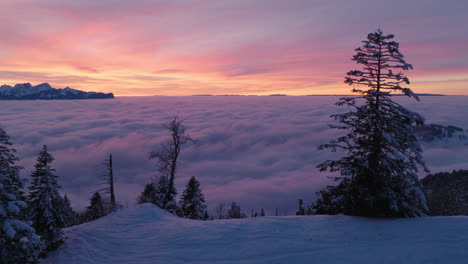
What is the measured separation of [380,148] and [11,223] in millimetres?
14183

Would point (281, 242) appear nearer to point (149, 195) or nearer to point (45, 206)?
point (45, 206)

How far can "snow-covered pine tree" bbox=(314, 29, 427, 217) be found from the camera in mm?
11164

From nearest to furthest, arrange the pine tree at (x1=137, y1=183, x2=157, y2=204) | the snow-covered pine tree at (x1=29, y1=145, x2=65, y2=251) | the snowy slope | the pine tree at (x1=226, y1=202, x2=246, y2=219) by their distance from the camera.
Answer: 1. the snowy slope
2. the snow-covered pine tree at (x1=29, y1=145, x2=65, y2=251)
3. the pine tree at (x1=137, y1=183, x2=157, y2=204)
4. the pine tree at (x1=226, y1=202, x2=246, y2=219)

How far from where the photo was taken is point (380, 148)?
38.8 ft

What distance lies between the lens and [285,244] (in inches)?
383

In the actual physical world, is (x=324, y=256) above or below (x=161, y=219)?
above

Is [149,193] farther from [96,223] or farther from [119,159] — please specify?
[119,159]

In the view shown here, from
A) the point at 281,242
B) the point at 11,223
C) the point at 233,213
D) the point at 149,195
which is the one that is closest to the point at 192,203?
the point at 149,195

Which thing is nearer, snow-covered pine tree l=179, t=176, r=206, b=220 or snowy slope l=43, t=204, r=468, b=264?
snowy slope l=43, t=204, r=468, b=264

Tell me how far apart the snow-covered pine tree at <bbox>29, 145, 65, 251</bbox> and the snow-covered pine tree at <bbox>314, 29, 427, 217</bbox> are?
43.8 feet

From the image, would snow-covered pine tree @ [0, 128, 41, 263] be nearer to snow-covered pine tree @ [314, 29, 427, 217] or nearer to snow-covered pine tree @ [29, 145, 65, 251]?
snow-covered pine tree @ [29, 145, 65, 251]

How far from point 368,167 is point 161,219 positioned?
1199cm

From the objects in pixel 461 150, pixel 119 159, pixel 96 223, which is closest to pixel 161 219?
pixel 96 223

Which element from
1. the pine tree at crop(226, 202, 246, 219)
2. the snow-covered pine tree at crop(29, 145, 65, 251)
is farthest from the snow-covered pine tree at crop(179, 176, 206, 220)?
the snow-covered pine tree at crop(29, 145, 65, 251)
